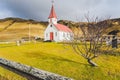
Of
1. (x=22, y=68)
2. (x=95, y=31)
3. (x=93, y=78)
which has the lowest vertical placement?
(x=93, y=78)

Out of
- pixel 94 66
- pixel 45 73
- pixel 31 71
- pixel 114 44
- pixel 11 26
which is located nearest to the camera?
pixel 45 73

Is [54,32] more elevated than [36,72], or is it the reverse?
[54,32]

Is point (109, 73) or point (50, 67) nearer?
point (109, 73)

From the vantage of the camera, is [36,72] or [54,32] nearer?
[36,72]

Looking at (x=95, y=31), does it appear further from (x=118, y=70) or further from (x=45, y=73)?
(x=45, y=73)

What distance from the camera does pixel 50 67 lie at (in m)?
19.0

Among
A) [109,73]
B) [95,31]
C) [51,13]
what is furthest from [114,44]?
[51,13]

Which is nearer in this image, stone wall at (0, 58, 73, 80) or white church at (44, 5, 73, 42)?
stone wall at (0, 58, 73, 80)

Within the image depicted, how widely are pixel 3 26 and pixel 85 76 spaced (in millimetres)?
167061

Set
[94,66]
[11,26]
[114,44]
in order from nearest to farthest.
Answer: [94,66] → [114,44] → [11,26]

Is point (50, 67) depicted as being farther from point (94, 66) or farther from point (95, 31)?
point (95, 31)

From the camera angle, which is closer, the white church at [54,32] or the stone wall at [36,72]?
the stone wall at [36,72]

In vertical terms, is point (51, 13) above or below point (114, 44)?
above

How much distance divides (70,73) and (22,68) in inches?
435
